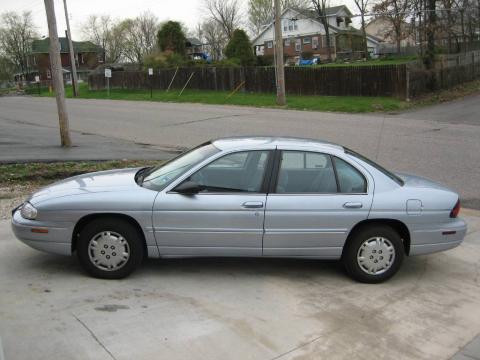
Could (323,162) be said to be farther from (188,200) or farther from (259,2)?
(259,2)

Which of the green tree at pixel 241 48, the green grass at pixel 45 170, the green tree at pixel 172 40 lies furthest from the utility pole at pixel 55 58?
the green tree at pixel 172 40

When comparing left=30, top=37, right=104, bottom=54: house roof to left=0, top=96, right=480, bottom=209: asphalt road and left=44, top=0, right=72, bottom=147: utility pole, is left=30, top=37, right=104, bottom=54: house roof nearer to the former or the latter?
left=0, top=96, right=480, bottom=209: asphalt road

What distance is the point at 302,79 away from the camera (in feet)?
104

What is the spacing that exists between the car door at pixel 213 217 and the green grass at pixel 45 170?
4936 mm

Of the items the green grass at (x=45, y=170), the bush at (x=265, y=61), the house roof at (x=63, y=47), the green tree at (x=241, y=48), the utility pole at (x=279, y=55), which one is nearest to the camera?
the green grass at (x=45, y=170)

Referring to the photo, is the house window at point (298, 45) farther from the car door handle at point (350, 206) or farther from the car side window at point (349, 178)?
the car door handle at point (350, 206)

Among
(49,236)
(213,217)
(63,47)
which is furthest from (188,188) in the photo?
(63,47)

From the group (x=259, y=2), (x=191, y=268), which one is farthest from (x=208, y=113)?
(x=259, y=2)

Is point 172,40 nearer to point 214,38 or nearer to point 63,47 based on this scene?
point 214,38

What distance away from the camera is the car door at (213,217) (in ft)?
16.7

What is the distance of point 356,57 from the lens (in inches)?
2704

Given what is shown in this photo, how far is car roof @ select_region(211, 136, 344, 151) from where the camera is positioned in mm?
5464

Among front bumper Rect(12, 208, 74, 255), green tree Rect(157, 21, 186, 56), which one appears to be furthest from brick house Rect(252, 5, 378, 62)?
front bumper Rect(12, 208, 74, 255)

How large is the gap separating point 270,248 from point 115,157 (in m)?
7.59
